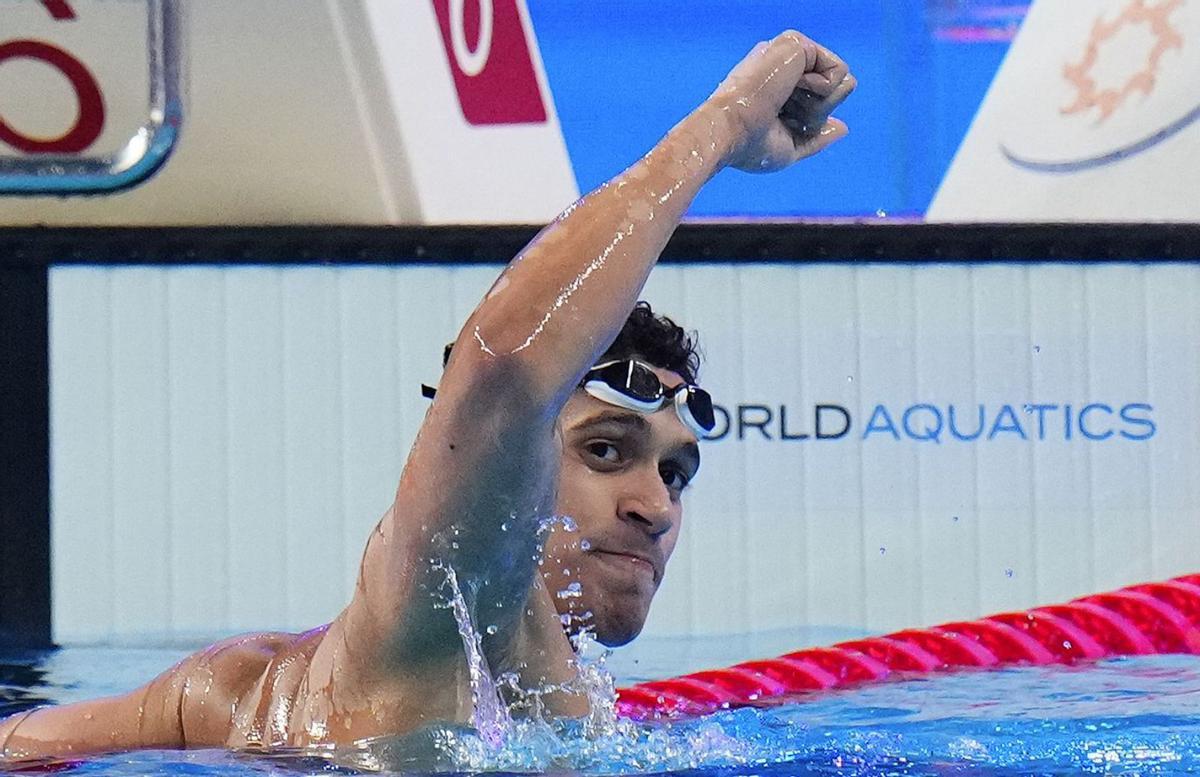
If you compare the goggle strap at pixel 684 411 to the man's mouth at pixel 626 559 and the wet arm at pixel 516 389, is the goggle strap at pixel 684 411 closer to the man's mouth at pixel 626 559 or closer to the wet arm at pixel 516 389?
the man's mouth at pixel 626 559

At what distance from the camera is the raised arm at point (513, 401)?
1.29 meters

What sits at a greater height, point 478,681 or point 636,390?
point 636,390

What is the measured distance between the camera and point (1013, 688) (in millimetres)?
3365

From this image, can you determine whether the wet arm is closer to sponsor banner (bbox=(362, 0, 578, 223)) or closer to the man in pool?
the man in pool

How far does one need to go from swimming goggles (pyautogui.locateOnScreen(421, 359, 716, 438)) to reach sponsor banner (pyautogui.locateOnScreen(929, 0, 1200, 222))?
2.78 metres

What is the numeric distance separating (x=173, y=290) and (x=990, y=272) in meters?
2.39

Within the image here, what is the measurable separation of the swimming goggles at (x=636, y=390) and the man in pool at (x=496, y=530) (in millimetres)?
179

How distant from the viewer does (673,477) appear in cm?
219

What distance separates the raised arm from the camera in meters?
1.29

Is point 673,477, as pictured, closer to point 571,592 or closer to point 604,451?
point 604,451

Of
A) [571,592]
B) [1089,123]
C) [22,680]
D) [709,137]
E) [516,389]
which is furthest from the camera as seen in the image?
[1089,123]

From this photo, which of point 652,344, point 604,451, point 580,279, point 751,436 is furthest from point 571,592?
point 751,436

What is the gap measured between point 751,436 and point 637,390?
2635 millimetres

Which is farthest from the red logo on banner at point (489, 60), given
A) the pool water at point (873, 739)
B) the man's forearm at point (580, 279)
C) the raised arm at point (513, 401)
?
the man's forearm at point (580, 279)
